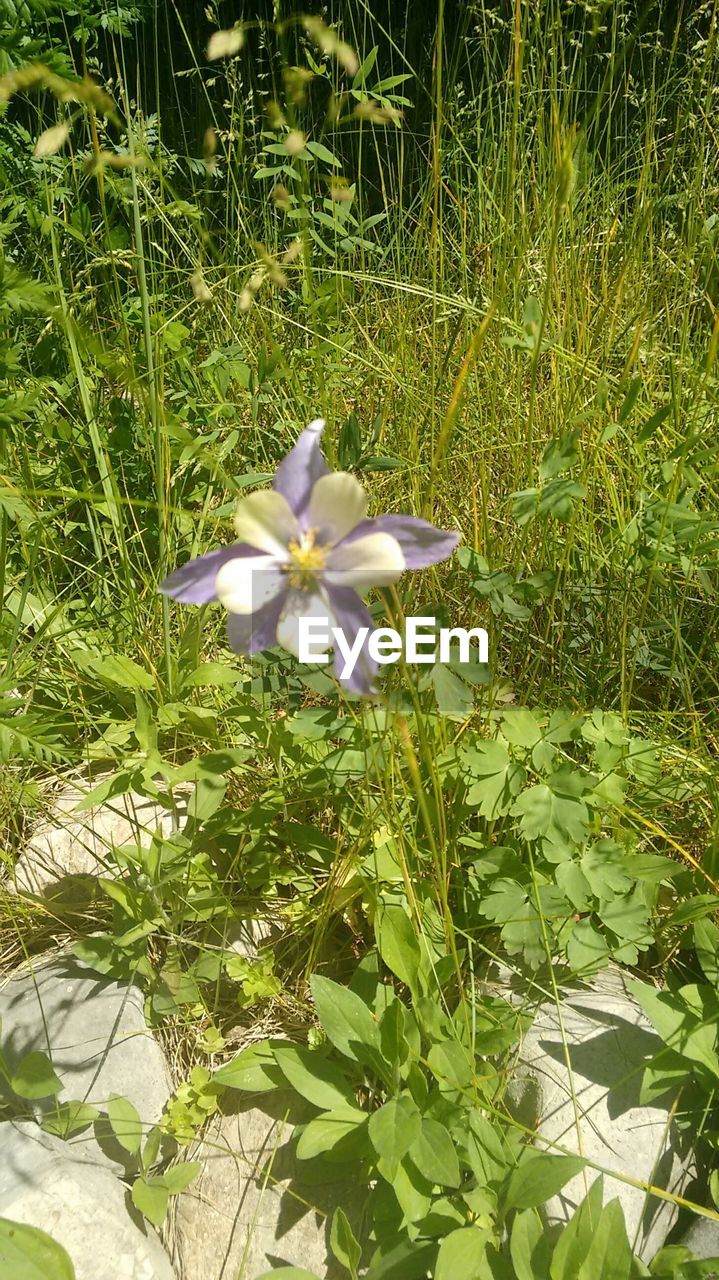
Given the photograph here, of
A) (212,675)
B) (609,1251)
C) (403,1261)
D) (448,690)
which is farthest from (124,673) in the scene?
(609,1251)

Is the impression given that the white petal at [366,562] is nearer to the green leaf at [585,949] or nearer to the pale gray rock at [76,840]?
the green leaf at [585,949]

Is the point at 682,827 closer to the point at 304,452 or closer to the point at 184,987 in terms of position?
the point at 184,987

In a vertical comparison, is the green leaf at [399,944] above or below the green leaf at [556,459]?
below

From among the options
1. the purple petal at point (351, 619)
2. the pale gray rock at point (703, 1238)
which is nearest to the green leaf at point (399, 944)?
the pale gray rock at point (703, 1238)

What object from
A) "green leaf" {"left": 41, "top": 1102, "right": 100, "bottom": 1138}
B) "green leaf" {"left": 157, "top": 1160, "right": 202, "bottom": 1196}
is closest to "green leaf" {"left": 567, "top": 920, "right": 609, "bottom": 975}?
"green leaf" {"left": 157, "top": 1160, "right": 202, "bottom": 1196}

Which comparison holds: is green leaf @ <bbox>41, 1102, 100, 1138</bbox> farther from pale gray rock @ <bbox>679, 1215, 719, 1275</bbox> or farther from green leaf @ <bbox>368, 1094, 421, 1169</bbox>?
pale gray rock @ <bbox>679, 1215, 719, 1275</bbox>

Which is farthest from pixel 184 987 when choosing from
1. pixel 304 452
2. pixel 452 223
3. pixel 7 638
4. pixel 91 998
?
pixel 452 223

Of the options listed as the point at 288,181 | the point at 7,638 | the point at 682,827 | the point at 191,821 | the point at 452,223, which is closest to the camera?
the point at 191,821
